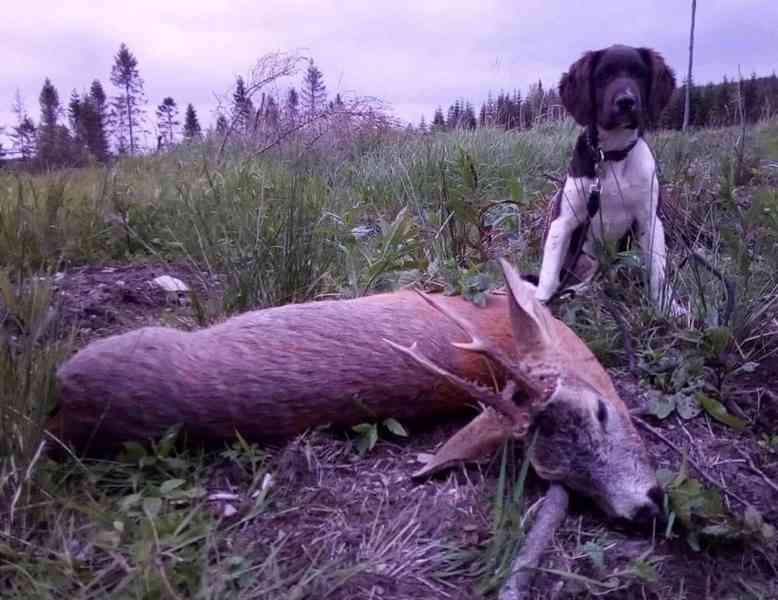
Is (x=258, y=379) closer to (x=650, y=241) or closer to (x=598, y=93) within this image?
(x=650, y=241)

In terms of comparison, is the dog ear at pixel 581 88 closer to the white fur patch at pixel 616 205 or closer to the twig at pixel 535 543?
the white fur patch at pixel 616 205

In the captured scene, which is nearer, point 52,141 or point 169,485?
point 169,485

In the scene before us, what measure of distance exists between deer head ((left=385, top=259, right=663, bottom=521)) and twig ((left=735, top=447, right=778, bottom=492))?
1.59 feet

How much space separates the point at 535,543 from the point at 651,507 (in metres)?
0.30

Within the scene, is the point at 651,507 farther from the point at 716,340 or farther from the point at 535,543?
the point at 716,340

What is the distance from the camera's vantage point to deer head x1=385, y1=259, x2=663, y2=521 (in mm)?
1872

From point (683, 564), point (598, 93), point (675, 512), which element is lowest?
point (683, 564)

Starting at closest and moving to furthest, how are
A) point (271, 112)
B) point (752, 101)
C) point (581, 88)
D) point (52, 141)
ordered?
1. point (581, 88)
2. point (271, 112)
3. point (52, 141)
4. point (752, 101)

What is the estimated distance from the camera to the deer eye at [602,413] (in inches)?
75.6

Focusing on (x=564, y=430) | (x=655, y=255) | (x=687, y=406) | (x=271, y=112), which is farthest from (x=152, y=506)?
(x=271, y=112)

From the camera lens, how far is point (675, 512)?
1.90m

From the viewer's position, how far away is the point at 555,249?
3.80 m

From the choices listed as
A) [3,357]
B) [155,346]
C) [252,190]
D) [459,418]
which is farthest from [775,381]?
[252,190]

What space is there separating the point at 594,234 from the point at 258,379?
7.21 feet
